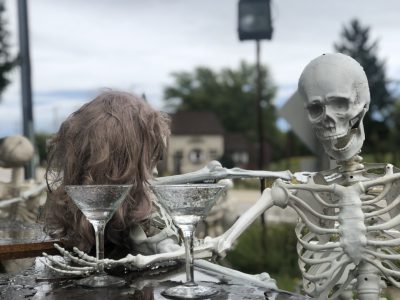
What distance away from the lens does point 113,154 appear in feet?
5.33

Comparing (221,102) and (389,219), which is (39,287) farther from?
(221,102)

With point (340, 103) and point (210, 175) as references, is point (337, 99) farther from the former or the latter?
point (210, 175)

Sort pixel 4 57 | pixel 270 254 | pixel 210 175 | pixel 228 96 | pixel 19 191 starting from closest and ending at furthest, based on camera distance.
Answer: pixel 210 175 < pixel 19 191 < pixel 270 254 < pixel 4 57 < pixel 228 96

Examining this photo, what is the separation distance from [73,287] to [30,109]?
3724 millimetres

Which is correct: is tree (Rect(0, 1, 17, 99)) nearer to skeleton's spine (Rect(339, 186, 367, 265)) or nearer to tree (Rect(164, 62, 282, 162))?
skeleton's spine (Rect(339, 186, 367, 265))

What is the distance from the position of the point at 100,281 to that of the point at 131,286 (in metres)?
0.07

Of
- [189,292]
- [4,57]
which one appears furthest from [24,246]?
[4,57]

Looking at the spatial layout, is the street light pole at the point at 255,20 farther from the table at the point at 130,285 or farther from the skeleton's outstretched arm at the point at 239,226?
the skeleton's outstretched arm at the point at 239,226

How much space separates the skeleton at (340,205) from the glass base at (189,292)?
73mm

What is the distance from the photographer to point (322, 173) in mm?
1370

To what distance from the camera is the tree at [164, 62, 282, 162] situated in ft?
127

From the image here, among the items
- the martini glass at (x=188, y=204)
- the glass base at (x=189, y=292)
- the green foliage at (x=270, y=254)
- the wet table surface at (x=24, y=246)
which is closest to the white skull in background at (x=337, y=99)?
the martini glass at (x=188, y=204)

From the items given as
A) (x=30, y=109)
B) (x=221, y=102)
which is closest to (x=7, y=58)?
(x=30, y=109)

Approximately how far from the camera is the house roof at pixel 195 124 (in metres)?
30.8
